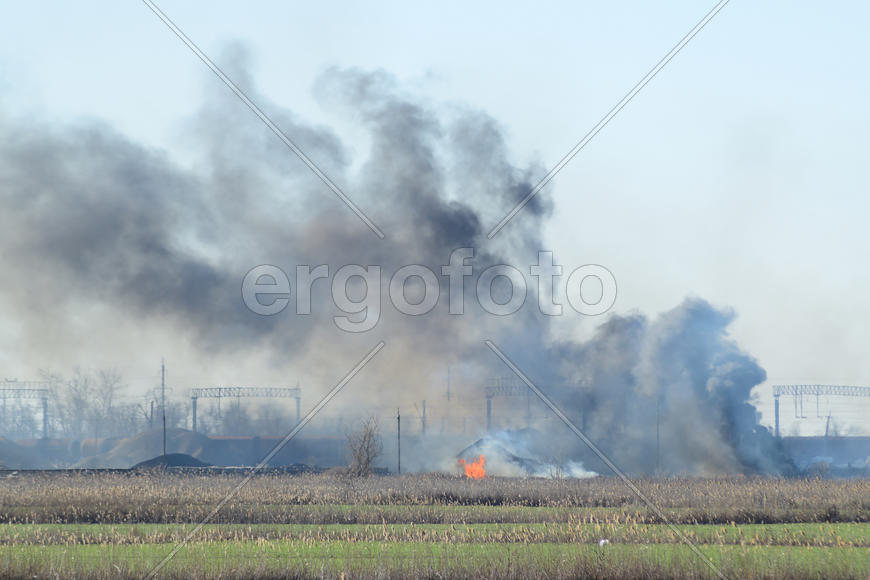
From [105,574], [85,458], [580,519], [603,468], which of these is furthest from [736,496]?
[85,458]

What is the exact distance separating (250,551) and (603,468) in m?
73.4

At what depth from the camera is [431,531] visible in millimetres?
37969

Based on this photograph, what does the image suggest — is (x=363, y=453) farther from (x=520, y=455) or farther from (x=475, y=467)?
(x=520, y=455)

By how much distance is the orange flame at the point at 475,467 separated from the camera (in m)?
89.6

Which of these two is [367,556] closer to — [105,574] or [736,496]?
[105,574]

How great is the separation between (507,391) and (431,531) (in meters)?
83.0

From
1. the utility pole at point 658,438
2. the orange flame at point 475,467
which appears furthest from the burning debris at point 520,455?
the utility pole at point 658,438

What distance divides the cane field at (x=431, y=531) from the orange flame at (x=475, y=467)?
27071 mm

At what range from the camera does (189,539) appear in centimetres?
3500

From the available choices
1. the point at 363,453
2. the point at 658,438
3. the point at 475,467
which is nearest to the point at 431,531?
the point at 363,453

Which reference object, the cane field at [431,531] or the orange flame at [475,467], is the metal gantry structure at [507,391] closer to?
the orange flame at [475,467]

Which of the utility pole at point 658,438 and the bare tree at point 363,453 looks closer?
the bare tree at point 363,453

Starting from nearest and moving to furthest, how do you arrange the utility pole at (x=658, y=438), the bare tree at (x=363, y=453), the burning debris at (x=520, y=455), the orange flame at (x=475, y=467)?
the bare tree at (x=363, y=453), the orange flame at (x=475, y=467), the burning debris at (x=520, y=455), the utility pole at (x=658, y=438)

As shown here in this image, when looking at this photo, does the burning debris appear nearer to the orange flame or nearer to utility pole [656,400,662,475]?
the orange flame
